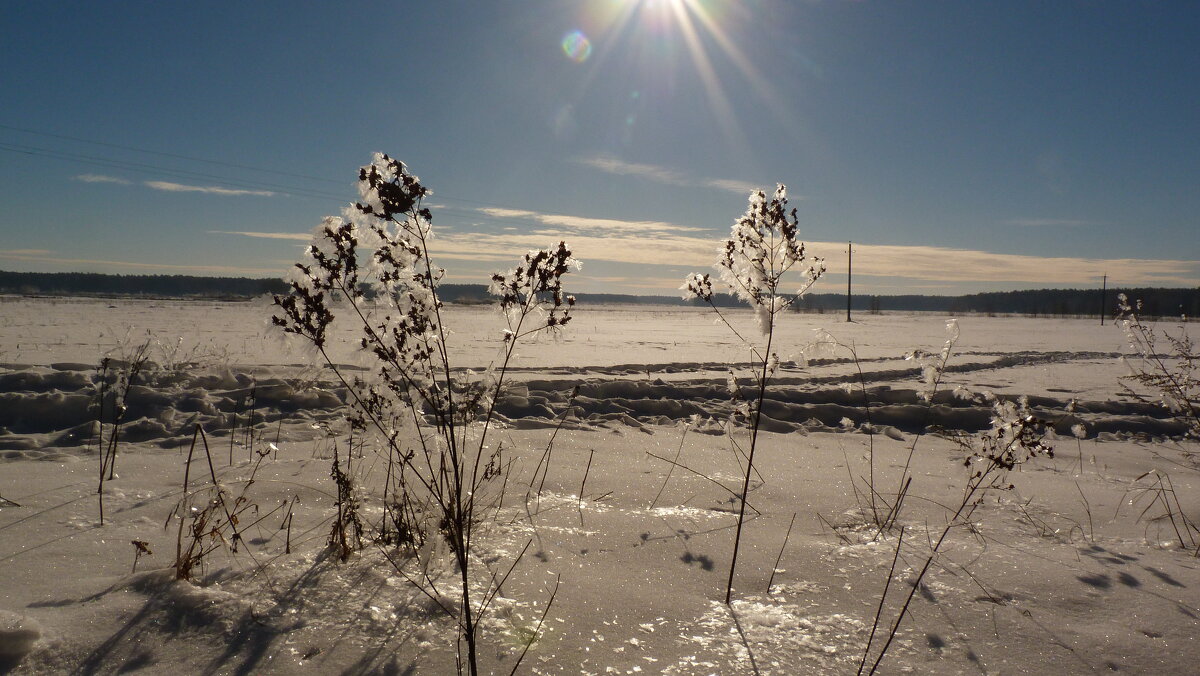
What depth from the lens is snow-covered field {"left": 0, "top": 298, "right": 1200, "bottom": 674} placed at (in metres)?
2.03

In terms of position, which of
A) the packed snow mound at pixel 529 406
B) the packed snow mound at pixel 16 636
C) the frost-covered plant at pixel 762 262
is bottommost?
the packed snow mound at pixel 529 406

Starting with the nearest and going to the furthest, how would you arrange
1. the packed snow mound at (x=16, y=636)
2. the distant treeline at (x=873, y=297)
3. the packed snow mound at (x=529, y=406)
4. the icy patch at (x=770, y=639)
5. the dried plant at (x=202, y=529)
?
the packed snow mound at (x=16, y=636)
the icy patch at (x=770, y=639)
the dried plant at (x=202, y=529)
the packed snow mound at (x=529, y=406)
the distant treeline at (x=873, y=297)

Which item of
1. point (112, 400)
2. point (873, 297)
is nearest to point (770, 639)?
point (112, 400)

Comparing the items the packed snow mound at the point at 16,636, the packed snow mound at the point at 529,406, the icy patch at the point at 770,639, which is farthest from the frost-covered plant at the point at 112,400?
the icy patch at the point at 770,639

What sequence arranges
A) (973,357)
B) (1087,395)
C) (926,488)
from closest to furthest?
(926,488)
(1087,395)
(973,357)

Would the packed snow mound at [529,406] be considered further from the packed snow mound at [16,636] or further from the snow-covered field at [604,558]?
the packed snow mound at [16,636]

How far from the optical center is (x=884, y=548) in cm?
304

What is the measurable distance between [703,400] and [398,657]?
19.0ft

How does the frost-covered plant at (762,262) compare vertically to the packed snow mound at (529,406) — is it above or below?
above

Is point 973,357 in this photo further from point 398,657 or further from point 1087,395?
point 398,657

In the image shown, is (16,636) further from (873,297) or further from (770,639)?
(873,297)

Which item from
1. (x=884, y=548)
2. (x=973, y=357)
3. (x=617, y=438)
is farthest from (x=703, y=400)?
(x=973, y=357)

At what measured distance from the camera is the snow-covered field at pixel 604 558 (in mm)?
2031

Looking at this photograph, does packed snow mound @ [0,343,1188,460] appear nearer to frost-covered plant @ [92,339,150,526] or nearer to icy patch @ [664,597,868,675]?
frost-covered plant @ [92,339,150,526]
